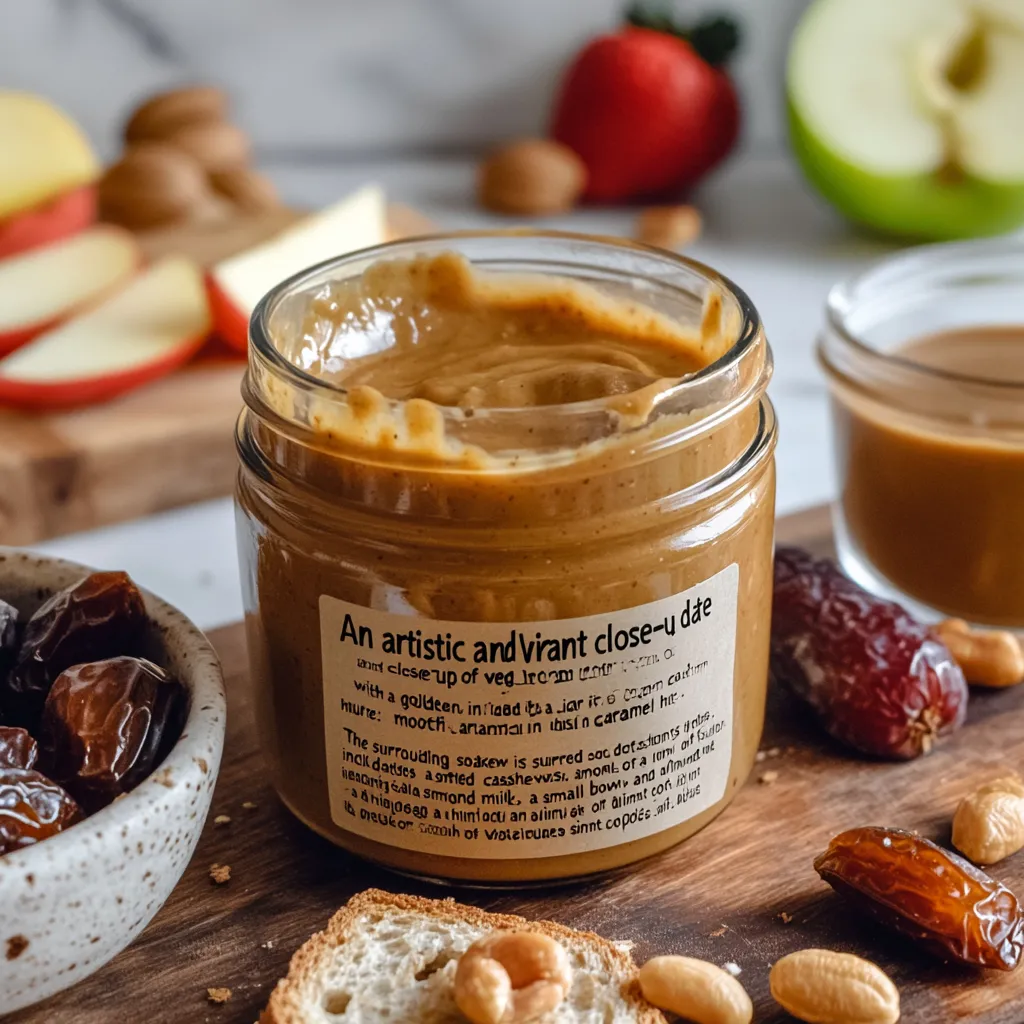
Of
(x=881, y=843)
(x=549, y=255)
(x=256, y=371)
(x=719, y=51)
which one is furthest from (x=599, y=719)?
(x=719, y=51)

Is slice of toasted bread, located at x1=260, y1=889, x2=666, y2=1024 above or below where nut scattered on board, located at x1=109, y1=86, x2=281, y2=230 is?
below

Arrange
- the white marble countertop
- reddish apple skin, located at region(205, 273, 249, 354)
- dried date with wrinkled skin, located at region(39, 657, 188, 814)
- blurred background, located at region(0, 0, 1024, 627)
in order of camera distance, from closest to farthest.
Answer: dried date with wrinkled skin, located at region(39, 657, 188, 814), the white marble countertop, blurred background, located at region(0, 0, 1024, 627), reddish apple skin, located at region(205, 273, 249, 354)

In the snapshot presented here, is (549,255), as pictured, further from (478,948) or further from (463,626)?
(478,948)

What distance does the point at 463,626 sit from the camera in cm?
101

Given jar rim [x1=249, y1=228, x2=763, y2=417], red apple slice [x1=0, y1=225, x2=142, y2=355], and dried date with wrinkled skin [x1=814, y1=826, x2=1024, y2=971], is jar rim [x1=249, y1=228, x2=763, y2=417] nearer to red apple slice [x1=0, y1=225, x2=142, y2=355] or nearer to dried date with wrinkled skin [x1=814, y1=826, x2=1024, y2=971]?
dried date with wrinkled skin [x1=814, y1=826, x2=1024, y2=971]

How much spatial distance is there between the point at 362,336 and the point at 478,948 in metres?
0.55

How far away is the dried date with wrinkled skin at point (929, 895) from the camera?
1.02 m

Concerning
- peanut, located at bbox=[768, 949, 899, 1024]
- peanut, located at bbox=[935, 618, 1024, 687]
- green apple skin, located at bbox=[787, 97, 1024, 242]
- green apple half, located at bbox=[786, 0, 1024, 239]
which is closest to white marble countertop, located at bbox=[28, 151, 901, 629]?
green apple skin, located at bbox=[787, 97, 1024, 242]

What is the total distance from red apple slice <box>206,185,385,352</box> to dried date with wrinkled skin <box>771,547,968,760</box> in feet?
3.28

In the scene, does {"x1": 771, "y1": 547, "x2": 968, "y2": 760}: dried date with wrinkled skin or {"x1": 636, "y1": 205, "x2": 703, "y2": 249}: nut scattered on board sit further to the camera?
{"x1": 636, "y1": 205, "x2": 703, "y2": 249}: nut scattered on board

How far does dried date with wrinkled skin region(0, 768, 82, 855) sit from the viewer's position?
95cm

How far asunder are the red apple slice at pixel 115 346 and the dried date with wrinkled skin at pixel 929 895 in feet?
4.49

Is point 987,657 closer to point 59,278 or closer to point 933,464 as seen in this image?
point 933,464

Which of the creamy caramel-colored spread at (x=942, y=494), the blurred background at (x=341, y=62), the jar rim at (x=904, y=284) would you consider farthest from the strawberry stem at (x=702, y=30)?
the creamy caramel-colored spread at (x=942, y=494)
